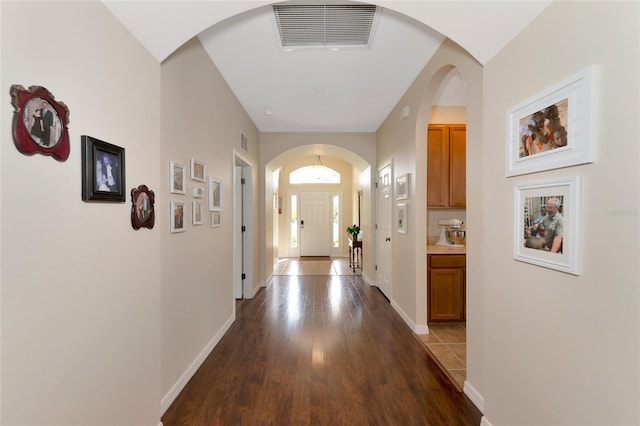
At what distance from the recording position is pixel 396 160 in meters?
3.74

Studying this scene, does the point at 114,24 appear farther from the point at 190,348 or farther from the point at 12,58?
the point at 190,348

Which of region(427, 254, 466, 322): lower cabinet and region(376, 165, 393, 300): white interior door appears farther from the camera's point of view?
region(376, 165, 393, 300): white interior door

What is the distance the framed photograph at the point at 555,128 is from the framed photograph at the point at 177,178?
200cm

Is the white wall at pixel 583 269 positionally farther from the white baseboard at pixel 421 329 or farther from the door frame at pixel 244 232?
the door frame at pixel 244 232

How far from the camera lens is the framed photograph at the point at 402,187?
10.8 feet

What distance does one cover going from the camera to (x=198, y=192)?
2320 mm

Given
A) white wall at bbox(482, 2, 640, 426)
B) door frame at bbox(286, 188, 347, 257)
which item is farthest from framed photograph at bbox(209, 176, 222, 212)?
door frame at bbox(286, 188, 347, 257)

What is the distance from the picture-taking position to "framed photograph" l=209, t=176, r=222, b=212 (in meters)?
2.59

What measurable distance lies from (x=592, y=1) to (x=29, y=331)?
2245mm

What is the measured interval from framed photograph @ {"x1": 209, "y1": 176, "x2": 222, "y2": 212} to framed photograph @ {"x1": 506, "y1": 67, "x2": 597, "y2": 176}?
226cm

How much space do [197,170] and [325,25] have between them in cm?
150

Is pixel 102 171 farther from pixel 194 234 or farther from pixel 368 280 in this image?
pixel 368 280

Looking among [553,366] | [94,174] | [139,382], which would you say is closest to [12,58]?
[94,174]

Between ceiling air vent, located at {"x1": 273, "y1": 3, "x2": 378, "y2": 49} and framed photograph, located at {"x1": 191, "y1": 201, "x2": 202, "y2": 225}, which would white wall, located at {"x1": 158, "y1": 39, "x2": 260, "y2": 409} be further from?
ceiling air vent, located at {"x1": 273, "y1": 3, "x2": 378, "y2": 49}
